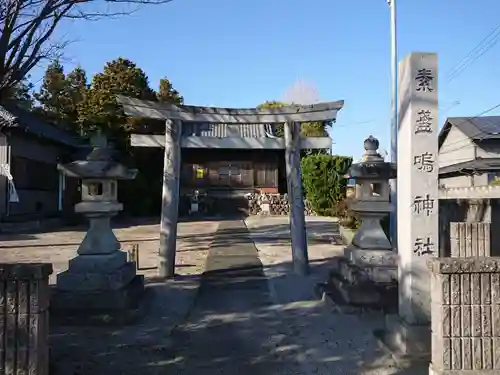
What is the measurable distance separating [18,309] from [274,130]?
29.9m

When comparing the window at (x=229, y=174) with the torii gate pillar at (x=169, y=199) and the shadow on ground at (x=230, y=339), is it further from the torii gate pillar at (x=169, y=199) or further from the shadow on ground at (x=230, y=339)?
the shadow on ground at (x=230, y=339)

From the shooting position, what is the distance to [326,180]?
27109 mm

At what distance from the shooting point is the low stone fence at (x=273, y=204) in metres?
29.0

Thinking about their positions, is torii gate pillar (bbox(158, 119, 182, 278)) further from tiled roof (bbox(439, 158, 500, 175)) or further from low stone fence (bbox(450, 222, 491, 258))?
tiled roof (bbox(439, 158, 500, 175))

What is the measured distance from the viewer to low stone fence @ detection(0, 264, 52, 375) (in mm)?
3861

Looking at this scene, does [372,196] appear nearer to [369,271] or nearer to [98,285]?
[369,271]

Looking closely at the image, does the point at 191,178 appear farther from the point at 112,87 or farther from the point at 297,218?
the point at 297,218

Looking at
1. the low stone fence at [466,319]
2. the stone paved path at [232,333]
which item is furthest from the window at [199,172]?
the low stone fence at [466,319]

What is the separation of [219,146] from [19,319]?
6.84m

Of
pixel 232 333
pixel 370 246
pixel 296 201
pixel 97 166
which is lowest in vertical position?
pixel 232 333

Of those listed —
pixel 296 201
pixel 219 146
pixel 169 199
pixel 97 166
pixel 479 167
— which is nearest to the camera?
pixel 97 166

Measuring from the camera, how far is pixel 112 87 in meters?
25.2

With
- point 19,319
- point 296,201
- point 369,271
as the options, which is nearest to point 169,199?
point 296,201

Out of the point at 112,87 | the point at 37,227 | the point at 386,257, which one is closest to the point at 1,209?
the point at 37,227
